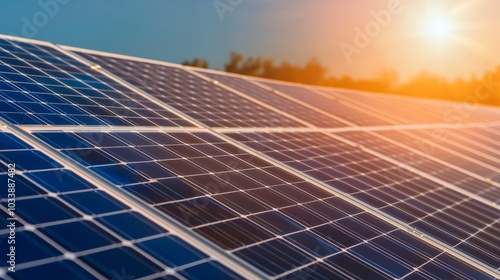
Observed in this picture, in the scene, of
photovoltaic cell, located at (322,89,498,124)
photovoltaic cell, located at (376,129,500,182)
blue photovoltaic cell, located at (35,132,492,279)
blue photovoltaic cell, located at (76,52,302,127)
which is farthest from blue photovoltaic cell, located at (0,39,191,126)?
photovoltaic cell, located at (322,89,498,124)

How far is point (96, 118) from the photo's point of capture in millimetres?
11711

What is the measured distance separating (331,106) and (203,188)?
54.9 ft

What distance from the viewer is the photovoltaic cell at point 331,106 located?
77.7 ft

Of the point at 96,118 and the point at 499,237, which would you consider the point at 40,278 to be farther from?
the point at 499,237

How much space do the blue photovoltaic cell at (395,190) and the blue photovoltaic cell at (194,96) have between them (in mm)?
1194

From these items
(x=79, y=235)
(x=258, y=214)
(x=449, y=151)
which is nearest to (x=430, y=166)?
(x=449, y=151)

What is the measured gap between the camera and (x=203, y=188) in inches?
384

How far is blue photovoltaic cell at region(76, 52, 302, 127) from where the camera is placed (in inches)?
620

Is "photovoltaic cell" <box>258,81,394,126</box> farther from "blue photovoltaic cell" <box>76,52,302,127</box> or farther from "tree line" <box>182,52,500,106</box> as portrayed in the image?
"tree line" <box>182,52,500,106</box>

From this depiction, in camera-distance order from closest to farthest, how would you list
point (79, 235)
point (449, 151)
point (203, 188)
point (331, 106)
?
point (79, 235) < point (203, 188) < point (449, 151) < point (331, 106)

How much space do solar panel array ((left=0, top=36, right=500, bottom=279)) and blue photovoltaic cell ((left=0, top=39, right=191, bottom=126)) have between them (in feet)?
0.19

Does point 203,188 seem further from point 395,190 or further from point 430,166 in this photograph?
point 430,166

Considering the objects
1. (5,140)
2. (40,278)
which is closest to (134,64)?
(5,140)

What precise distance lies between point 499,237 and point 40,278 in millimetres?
11367
